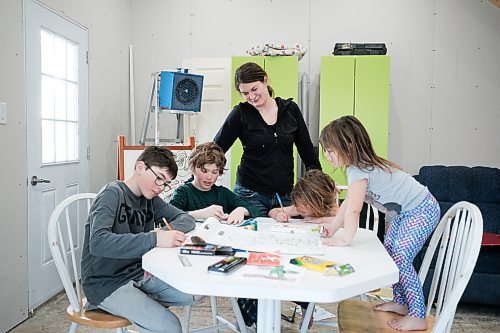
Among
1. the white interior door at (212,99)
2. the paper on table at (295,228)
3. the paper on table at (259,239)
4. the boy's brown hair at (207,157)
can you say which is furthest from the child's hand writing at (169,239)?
the white interior door at (212,99)

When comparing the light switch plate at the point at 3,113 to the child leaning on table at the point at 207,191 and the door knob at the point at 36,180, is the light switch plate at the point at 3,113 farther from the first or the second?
the child leaning on table at the point at 207,191

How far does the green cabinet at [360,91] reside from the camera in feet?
14.8

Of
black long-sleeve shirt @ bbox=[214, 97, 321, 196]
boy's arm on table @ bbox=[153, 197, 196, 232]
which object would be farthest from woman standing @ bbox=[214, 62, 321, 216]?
boy's arm on table @ bbox=[153, 197, 196, 232]

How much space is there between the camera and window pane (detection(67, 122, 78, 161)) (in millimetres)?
3912

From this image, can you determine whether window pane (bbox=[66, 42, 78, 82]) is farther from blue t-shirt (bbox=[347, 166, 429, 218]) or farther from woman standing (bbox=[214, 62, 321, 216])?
blue t-shirt (bbox=[347, 166, 429, 218])

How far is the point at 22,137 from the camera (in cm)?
321

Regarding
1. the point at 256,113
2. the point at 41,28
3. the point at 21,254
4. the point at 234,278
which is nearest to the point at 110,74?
the point at 41,28

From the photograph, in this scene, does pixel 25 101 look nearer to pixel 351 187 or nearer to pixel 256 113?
pixel 256 113

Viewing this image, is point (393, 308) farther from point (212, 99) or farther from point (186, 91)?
point (212, 99)

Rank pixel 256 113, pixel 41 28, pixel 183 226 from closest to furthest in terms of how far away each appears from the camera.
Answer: pixel 183 226
pixel 256 113
pixel 41 28

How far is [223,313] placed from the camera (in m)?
3.34

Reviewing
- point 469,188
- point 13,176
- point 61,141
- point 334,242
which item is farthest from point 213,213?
point 469,188

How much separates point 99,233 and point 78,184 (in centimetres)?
242

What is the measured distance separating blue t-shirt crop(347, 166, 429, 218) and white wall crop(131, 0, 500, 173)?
3.12 metres
